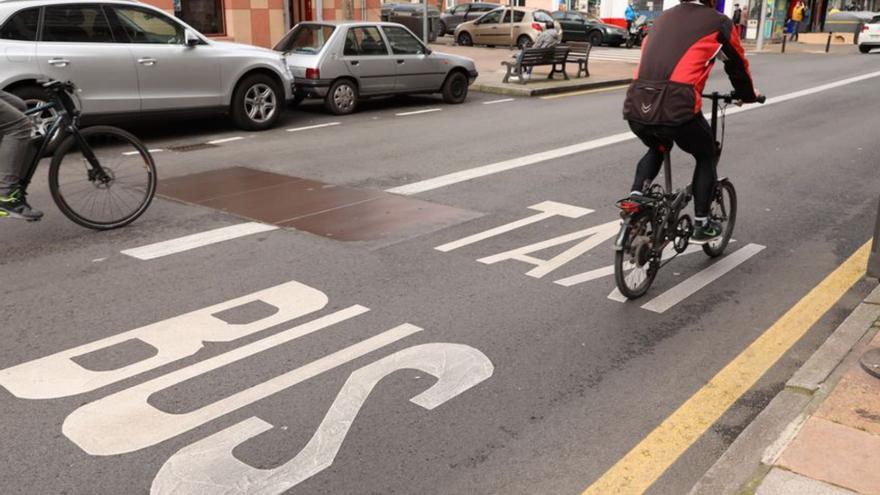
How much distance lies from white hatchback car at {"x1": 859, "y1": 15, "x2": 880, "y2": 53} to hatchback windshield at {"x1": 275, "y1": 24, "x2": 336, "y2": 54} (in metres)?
24.9

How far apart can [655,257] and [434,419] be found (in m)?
2.24

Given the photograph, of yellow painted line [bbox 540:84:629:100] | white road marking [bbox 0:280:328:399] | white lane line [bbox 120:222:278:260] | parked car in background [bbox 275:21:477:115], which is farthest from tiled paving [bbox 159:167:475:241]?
yellow painted line [bbox 540:84:629:100]

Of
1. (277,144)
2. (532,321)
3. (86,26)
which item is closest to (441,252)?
(532,321)

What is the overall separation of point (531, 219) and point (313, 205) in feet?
6.53

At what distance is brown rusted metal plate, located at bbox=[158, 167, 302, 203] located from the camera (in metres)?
7.92

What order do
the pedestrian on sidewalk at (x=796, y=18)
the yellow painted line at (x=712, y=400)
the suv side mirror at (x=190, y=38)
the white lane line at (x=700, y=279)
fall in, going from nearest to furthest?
the yellow painted line at (x=712, y=400), the white lane line at (x=700, y=279), the suv side mirror at (x=190, y=38), the pedestrian on sidewalk at (x=796, y=18)

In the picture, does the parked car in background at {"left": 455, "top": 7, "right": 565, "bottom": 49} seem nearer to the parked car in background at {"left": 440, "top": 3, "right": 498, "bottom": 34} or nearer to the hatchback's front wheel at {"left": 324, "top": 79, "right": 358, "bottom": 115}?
the parked car in background at {"left": 440, "top": 3, "right": 498, "bottom": 34}

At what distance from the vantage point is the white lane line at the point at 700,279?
530cm

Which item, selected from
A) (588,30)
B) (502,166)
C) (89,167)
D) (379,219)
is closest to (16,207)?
(89,167)

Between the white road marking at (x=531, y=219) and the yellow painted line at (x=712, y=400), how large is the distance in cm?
229

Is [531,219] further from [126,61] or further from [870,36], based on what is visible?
[870,36]

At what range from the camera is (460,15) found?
35.2m

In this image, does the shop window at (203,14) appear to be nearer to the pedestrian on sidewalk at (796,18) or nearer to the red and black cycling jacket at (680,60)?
the red and black cycling jacket at (680,60)

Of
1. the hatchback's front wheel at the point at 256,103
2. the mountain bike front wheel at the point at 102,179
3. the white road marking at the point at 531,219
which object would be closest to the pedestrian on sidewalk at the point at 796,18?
the hatchback's front wheel at the point at 256,103
